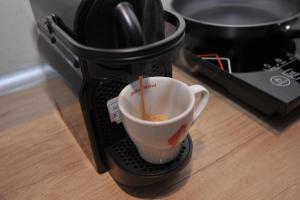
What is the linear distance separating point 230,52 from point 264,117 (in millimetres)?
126

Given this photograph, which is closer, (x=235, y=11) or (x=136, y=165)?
(x=136, y=165)

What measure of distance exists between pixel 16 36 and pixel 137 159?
0.31m

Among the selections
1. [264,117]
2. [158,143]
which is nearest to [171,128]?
[158,143]

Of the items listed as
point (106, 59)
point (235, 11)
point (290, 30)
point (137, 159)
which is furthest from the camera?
point (235, 11)

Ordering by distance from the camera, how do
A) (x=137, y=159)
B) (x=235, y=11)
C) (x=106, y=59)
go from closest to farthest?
1. (x=106, y=59)
2. (x=137, y=159)
3. (x=235, y=11)

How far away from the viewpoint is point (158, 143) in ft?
1.13

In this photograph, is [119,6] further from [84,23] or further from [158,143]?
[158,143]

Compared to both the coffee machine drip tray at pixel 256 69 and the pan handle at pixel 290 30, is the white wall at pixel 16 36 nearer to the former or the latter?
the coffee machine drip tray at pixel 256 69

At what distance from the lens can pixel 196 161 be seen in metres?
0.45

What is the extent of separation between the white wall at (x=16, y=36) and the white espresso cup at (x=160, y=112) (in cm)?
28

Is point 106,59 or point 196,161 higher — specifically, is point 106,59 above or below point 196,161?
above

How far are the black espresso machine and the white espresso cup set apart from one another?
20 millimetres

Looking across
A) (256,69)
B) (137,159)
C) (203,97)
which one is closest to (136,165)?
(137,159)

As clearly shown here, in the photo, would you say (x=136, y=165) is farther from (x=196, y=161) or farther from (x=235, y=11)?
(x=235, y=11)
